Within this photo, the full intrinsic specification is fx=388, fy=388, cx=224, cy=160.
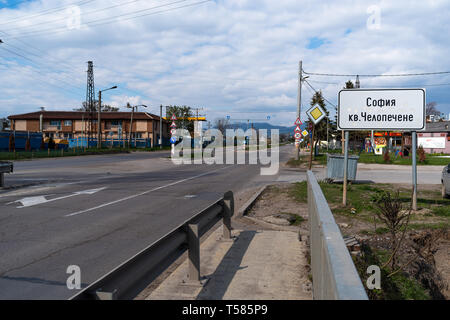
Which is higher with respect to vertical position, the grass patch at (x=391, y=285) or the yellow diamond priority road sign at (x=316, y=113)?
the yellow diamond priority road sign at (x=316, y=113)

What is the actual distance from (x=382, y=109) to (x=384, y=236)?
4314 millimetres

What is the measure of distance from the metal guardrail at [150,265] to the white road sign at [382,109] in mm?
6016

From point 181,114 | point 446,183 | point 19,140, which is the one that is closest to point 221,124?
point 181,114

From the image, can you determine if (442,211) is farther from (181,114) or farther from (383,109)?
(181,114)

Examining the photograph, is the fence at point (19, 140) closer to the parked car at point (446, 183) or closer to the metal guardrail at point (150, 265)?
the parked car at point (446, 183)

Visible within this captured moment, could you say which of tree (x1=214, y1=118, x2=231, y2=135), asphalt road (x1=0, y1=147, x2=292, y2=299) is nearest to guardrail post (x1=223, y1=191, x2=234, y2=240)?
asphalt road (x1=0, y1=147, x2=292, y2=299)

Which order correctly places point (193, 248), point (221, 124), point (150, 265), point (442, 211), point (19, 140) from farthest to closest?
point (221, 124) → point (19, 140) → point (442, 211) → point (193, 248) → point (150, 265)

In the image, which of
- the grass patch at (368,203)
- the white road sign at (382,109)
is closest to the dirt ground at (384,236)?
the grass patch at (368,203)

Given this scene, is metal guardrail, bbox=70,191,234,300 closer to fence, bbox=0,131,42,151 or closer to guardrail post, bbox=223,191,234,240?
guardrail post, bbox=223,191,234,240

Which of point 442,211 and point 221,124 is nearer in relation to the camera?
point 442,211

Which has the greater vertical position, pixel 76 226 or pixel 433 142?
pixel 433 142

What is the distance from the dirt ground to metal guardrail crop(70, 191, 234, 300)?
119 inches

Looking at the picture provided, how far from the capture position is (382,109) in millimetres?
10492

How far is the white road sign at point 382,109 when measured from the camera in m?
10.4
